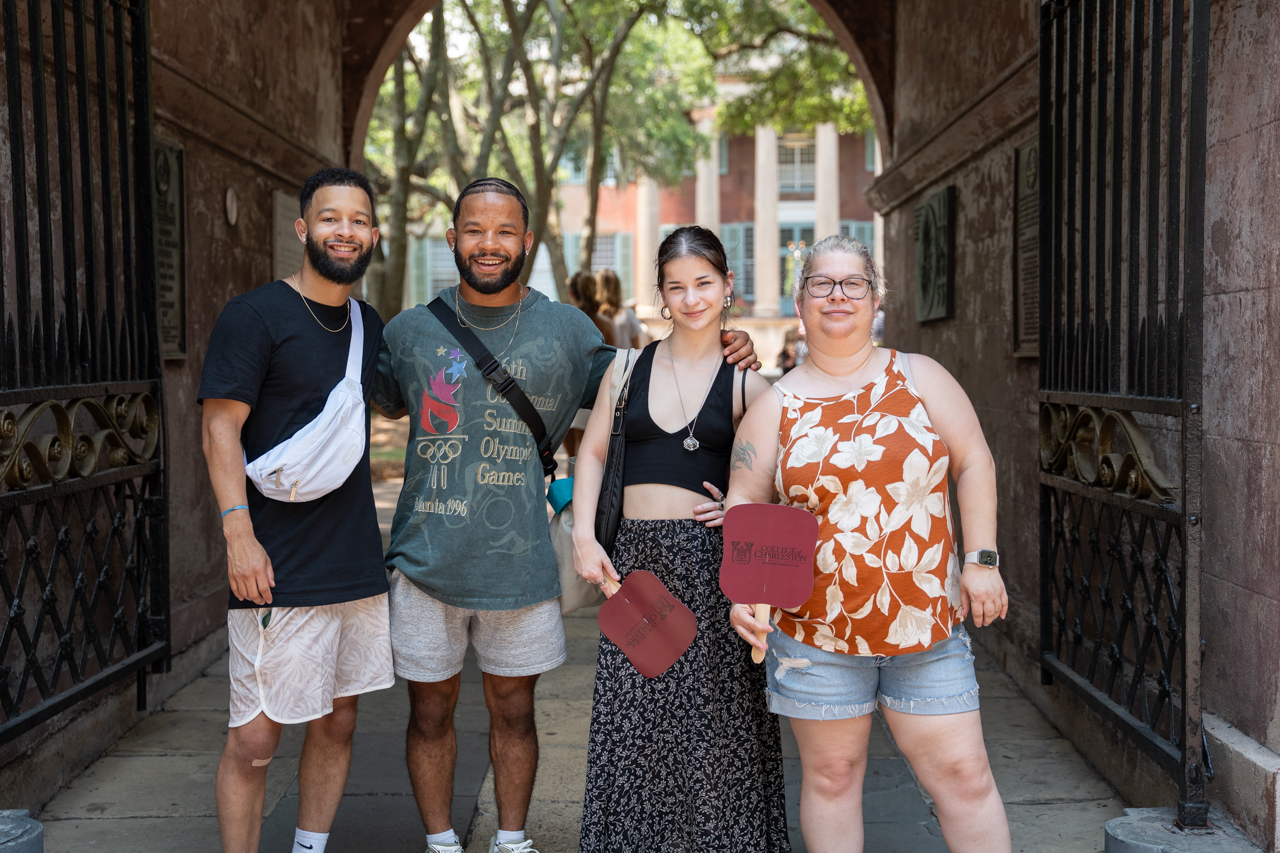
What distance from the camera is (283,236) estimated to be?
6641mm

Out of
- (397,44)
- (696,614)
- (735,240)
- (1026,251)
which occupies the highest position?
(735,240)

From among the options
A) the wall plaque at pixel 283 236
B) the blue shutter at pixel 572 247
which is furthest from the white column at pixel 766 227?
the wall plaque at pixel 283 236

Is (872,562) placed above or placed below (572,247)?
below

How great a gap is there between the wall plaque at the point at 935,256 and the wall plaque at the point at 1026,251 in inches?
45.7

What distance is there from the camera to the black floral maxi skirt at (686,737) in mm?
2930

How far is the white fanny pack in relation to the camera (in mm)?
2781

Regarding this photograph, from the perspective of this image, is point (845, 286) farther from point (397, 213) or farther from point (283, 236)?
point (397, 213)

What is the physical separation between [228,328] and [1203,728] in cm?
292

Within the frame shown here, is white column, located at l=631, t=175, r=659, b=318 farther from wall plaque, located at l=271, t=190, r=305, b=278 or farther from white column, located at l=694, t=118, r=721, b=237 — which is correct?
wall plaque, located at l=271, t=190, r=305, b=278

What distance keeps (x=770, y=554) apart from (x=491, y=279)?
3.72ft

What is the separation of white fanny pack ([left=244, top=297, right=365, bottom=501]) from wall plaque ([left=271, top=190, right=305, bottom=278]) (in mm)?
3898

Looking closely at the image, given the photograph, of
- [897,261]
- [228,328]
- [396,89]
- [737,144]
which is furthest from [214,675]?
[737,144]

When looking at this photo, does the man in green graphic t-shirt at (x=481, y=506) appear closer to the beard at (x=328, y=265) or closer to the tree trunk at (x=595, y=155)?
the beard at (x=328, y=265)

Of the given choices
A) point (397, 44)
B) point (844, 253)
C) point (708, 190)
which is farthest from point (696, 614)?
point (708, 190)
